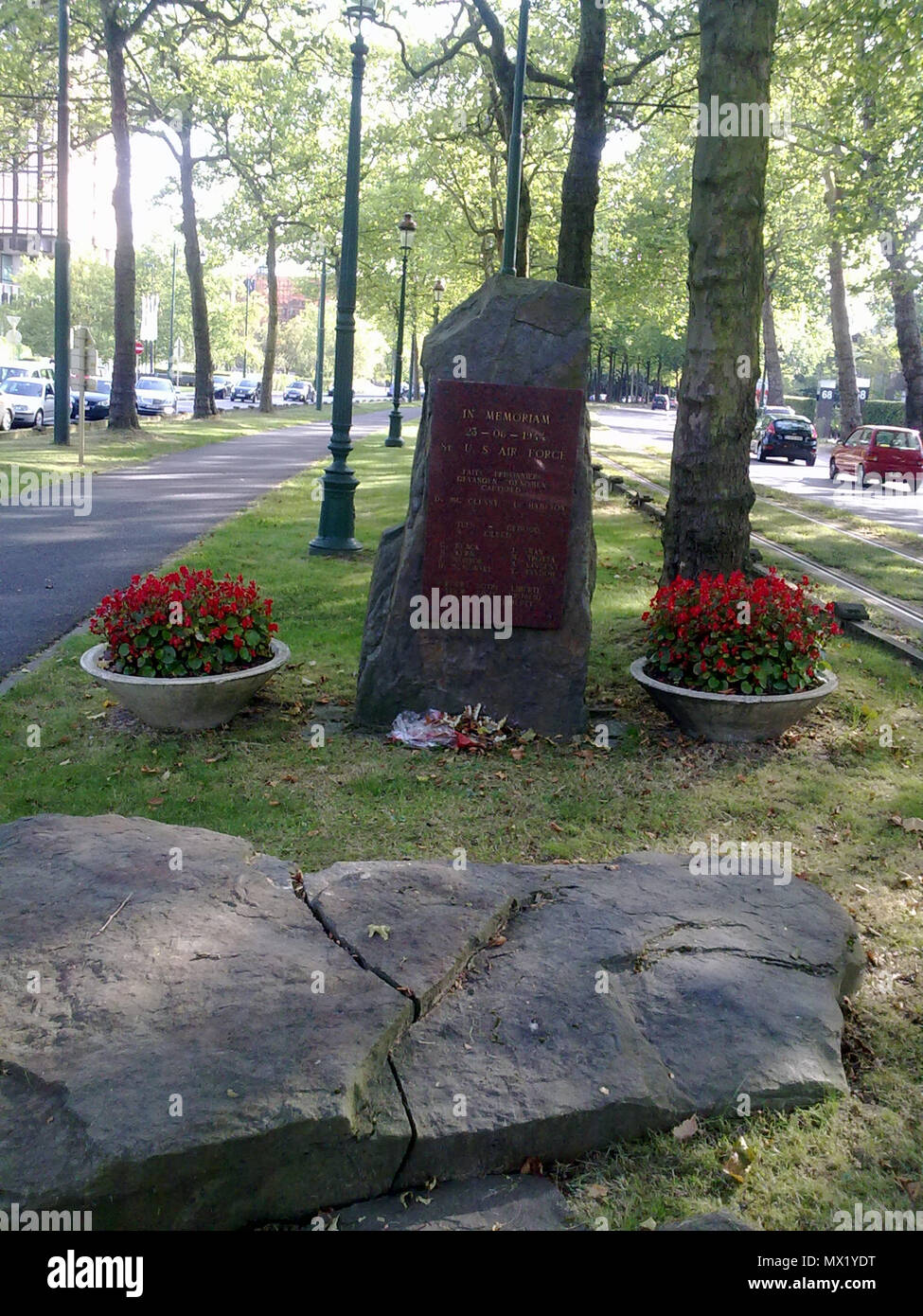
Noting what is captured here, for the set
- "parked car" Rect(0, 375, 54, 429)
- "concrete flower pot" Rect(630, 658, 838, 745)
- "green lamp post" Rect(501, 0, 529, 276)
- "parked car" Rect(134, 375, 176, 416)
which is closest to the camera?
"concrete flower pot" Rect(630, 658, 838, 745)

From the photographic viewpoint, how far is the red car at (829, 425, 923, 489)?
29.7m

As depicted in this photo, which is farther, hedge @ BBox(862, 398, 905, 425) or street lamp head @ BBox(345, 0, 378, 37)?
hedge @ BBox(862, 398, 905, 425)

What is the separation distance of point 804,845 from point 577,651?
206 cm

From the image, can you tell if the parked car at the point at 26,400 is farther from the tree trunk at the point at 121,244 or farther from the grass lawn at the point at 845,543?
the grass lawn at the point at 845,543

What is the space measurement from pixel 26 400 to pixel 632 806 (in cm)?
3220

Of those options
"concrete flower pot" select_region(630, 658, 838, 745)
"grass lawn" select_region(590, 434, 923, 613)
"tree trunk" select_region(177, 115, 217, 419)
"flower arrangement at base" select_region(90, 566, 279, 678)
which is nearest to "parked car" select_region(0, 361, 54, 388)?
"tree trunk" select_region(177, 115, 217, 419)

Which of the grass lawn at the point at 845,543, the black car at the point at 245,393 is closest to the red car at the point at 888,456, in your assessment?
the grass lawn at the point at 845,543

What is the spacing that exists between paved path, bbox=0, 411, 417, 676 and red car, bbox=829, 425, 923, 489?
586 inches

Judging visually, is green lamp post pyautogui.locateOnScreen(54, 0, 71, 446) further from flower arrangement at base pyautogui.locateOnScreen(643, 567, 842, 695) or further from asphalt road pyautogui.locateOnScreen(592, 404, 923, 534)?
flower arrangement at base pyautogui.locateOnScreen(643, 567, 842, 695)

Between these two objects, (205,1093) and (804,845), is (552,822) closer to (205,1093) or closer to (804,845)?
(804,845)

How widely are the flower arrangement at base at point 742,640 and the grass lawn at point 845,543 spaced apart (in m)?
5.18

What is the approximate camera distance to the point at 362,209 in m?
41.2

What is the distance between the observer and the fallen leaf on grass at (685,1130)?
3289 mm

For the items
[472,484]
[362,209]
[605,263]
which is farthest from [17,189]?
[472,484]
